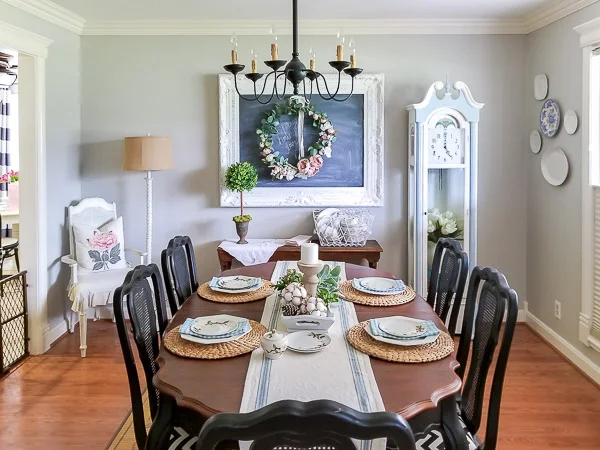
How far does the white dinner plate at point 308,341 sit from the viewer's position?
5.94ft

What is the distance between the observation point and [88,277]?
4.00m

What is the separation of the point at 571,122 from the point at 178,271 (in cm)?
275

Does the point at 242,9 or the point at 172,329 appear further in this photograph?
the point at 242,9

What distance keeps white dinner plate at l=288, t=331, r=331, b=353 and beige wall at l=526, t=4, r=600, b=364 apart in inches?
93.8

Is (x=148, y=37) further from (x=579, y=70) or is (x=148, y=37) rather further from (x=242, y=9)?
(x=579, y=70)

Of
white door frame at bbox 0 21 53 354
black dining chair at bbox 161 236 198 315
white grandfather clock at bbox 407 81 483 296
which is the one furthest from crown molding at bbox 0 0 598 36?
black dining chair at bbox 161 236 198 315

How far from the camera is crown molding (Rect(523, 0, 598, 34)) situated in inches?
141

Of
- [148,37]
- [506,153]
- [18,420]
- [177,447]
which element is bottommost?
[18,420]

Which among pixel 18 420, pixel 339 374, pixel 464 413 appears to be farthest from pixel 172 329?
pixel 18 420

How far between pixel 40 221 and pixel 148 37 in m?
1.71

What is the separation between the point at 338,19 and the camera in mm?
4266

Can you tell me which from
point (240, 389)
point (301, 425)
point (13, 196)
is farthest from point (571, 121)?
point (13, 196)

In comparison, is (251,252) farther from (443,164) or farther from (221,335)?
(221,335)

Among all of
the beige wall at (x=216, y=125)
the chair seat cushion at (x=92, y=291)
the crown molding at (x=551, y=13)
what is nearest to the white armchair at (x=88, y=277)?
the chair seat cushion at (x=92, y=291)
